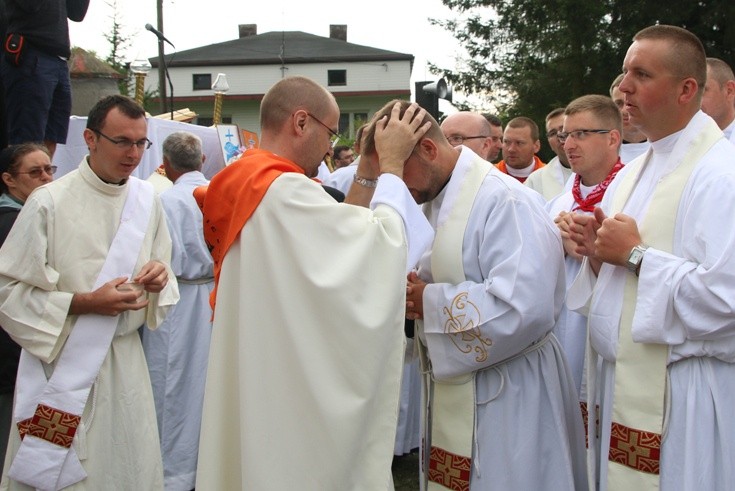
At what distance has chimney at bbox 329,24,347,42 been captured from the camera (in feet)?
204

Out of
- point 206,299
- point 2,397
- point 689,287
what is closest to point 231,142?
point 206,299

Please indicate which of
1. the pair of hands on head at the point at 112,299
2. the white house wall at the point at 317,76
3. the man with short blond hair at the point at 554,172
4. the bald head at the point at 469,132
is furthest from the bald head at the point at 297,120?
the white house wall at the point at 317,76

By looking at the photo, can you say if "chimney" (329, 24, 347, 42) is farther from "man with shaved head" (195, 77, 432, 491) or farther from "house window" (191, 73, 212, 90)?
"man with shaved head" (195, 77, 432, 491)

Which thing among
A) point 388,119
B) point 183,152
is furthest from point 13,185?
point 388,119

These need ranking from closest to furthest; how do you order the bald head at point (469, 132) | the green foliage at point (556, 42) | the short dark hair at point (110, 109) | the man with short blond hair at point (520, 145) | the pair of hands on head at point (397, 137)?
the pair of hands on head at point (397, 137) < the short dark hair at point (110, 109) < the bald head at point (469, 132) < the man with short blond hair at point (520, 145) < the green foliage at point (556, 42)

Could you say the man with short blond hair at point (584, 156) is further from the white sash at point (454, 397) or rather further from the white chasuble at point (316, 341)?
the white chasuble at point (316, 341)

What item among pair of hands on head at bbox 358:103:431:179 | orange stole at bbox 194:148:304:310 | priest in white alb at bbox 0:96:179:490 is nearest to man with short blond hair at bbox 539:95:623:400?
pair of hands on head at bbox 358:103:431:179

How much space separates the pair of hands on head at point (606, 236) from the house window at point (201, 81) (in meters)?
55.0

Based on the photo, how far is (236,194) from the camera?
3355mm

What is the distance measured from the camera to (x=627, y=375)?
10.8 feet

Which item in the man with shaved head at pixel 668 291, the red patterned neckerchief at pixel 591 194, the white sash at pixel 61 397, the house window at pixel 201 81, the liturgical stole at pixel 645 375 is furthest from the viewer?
the house window at pixel 201 81

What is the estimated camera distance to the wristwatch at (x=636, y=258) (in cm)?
322

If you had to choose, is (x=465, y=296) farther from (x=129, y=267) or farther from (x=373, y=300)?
(x=129, y=267)

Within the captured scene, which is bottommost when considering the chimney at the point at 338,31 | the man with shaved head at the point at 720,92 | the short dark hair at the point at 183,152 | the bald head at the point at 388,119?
the short dark hair at the point at 183,152
